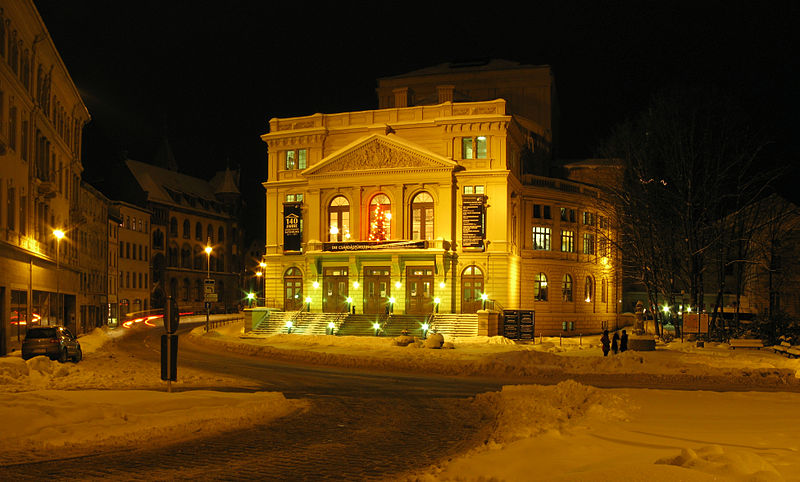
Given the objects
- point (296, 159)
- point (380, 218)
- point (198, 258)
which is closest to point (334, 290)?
point (380, 218)

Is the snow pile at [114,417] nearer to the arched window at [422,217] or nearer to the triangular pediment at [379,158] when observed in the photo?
the triangular pediment at [379,158]

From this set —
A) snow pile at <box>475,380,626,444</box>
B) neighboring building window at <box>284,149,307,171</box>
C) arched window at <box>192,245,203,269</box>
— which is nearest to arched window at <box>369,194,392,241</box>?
neighboring building window at <box>284,149,307,171</box>

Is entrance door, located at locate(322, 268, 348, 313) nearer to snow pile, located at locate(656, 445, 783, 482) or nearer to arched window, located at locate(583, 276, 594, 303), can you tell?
arched window, located at locate(583, 276, 594, 303)

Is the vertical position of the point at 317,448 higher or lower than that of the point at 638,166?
lower

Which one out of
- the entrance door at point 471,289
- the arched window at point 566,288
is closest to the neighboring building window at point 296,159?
the entrance door at point 471,289

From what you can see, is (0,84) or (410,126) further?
(410,126)

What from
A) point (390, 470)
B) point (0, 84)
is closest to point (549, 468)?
point (390, 470)

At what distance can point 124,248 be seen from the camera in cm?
8325

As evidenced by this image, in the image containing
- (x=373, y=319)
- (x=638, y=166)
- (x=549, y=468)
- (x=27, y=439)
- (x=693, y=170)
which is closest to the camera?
→ (x=549, y=468)

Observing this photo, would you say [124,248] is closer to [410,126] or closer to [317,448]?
[410,126]

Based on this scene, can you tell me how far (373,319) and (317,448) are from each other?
37.4 meters

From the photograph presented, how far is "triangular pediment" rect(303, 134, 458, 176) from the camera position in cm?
5116

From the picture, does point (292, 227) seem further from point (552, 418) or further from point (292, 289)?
point (552, 418)

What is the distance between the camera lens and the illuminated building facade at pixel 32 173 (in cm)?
3122
